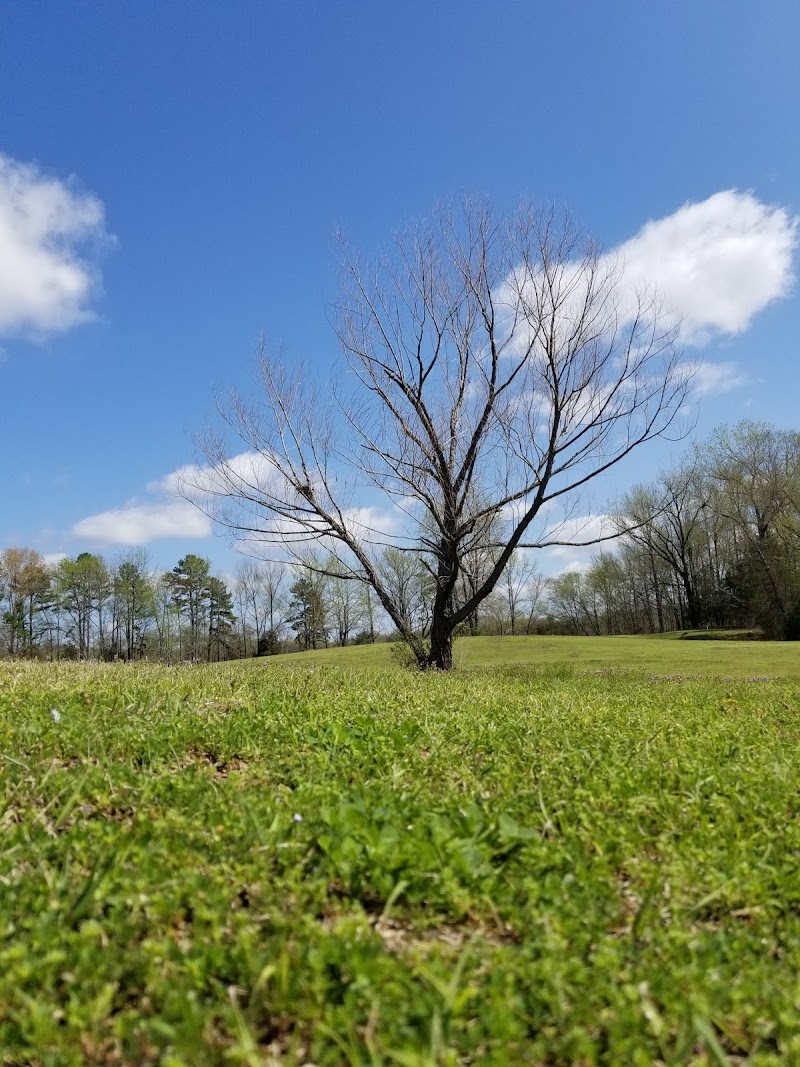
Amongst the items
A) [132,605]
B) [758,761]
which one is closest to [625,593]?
[132,605]

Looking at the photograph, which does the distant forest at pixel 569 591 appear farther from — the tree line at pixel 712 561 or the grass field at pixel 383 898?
the grass field at pixel 383 898

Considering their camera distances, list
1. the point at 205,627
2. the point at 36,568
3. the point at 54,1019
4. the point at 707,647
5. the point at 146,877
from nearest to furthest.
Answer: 1. the point at 54,1019
2. the point at 146,877
3. the point at 707,647
4. the point at 36,568
5. the point at 205,627

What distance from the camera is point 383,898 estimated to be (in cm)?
221

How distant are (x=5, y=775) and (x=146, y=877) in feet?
4.98

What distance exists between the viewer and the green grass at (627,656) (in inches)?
766

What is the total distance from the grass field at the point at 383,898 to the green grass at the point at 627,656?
40.1ft

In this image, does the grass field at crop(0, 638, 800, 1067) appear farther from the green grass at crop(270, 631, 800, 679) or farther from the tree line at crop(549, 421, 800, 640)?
the tree line at crop(549, 421, 800, 640)

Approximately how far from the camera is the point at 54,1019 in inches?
59.4

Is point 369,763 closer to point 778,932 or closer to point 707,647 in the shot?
point 778,932

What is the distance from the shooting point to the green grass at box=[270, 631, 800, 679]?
63.9 ft

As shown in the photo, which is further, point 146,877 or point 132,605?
point 132,605

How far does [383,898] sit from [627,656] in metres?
25.1

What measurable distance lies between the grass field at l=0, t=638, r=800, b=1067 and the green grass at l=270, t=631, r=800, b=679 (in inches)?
481

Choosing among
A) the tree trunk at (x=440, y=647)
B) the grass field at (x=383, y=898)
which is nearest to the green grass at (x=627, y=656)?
the tree trunk at (x=440, y=647)
